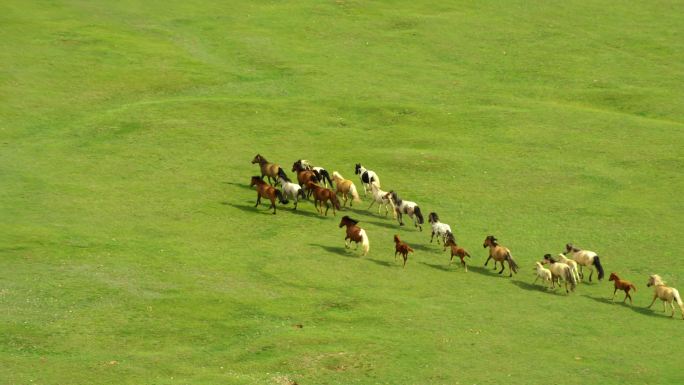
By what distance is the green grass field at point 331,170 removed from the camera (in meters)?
26.0

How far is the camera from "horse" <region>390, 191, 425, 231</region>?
1416 inches

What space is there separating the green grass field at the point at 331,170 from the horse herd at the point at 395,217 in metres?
0.57

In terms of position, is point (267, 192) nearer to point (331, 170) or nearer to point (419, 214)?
point (419, 214)

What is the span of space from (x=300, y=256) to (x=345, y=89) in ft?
69.6

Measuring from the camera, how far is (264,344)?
25891 mm

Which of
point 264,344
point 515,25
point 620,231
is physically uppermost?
point 515,25

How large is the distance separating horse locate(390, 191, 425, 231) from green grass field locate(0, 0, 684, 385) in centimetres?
85

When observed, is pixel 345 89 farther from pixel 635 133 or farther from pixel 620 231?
pixel 620 231


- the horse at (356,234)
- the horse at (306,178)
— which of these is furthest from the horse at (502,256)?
the horse at (306,178)

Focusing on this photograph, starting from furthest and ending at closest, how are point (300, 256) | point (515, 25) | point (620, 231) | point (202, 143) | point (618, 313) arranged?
point (515, 25)
point (202, 143)
point (620, 231)
point (300, 256)
point (618, 313)

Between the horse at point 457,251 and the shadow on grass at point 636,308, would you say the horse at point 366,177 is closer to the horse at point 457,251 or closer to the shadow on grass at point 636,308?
the horse at point 457,251

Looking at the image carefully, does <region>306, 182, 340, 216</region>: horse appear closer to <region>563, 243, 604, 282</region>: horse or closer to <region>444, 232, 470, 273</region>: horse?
<region>444, 232, 470, 273</region>: horse

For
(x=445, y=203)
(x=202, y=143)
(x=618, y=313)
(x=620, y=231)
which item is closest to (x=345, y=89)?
(x=202, y=143)

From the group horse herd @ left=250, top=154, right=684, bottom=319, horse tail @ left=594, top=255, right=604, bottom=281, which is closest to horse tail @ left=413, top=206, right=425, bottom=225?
horse herd @ left=250, top=154, right=684, bottom=319
